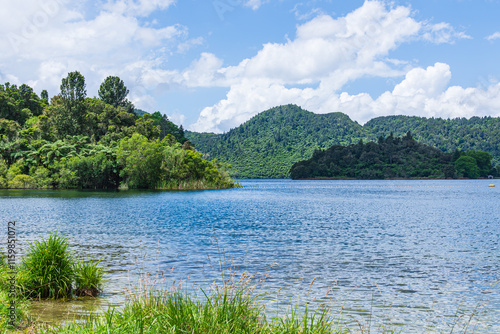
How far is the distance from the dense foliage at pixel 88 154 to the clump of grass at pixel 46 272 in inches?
3044

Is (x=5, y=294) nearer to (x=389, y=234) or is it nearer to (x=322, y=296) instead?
(x=322, y=296)

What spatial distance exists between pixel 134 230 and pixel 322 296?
18.8 m

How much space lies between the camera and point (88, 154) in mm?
90812

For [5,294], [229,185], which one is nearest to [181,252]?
[5,294]

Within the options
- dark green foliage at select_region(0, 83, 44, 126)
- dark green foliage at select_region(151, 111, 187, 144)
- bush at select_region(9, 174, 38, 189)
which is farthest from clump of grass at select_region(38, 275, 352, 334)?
dark green foliage at select_region(151, 111, 187, 144)

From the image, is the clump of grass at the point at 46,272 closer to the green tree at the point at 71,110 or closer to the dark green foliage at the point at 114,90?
the green tree at the point at 71,110

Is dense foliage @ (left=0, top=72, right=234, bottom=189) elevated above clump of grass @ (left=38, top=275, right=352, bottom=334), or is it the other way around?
dense foliage @ (left=0, top=72, right=234, bottom=189)

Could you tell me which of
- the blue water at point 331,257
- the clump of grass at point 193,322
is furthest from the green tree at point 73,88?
the clump of grass at point 193,322

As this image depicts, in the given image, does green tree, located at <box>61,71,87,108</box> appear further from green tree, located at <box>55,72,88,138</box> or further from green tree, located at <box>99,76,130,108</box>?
green tree, located at <box>99,76,130,108</box>

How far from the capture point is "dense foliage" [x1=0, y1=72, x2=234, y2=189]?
286 ft

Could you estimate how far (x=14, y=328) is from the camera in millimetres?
7480

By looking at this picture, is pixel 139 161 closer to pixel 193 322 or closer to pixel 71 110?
pixel 71 110

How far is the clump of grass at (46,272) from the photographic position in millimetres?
11016

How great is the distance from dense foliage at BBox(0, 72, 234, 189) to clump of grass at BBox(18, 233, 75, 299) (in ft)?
254
